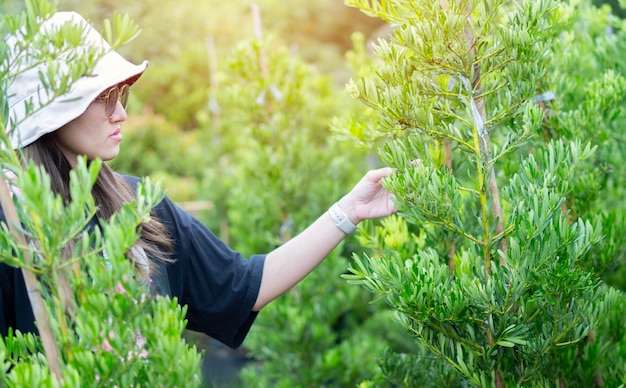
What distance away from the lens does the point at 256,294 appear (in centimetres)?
212

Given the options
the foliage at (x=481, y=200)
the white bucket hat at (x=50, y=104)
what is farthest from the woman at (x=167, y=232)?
the foliage at (x=481, y=200)

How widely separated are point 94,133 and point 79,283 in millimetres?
564

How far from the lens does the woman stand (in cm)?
169

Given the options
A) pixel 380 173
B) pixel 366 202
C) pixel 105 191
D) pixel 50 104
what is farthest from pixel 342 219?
pixel 50 104

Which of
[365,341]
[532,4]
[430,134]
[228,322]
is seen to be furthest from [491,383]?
[365,341]

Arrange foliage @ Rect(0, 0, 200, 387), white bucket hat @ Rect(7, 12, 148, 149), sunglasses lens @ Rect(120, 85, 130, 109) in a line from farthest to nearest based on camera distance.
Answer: sunglasses lens @ Rect(120, 85, 130, 109), white bucket hat @ Rect(7, 12, 148, 149), foliage @ Rect(0, 0, 200, 387)

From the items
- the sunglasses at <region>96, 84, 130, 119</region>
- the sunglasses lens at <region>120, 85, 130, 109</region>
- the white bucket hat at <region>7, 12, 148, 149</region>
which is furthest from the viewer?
the sunglasses lens at <region>120, 85, 130, 109</region>

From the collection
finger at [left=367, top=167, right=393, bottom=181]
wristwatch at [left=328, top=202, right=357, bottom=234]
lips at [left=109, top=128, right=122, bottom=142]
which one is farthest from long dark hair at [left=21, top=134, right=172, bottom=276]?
finger at [left=367, top=167, right=393, bottom=181]

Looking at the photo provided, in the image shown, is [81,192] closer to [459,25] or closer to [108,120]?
[108,120]

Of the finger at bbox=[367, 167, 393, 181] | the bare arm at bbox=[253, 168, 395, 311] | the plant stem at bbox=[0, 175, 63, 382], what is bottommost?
the bare arm at bbox=[253, 168, 395, 311]

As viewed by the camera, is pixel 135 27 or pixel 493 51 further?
pixel 493 51

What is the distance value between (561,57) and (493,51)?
76 centimetres

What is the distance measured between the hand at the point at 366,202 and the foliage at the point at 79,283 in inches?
31.3

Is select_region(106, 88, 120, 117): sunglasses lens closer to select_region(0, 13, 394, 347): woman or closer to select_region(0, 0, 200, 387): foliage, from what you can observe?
select_region(0, 13, 394, 347): woman
